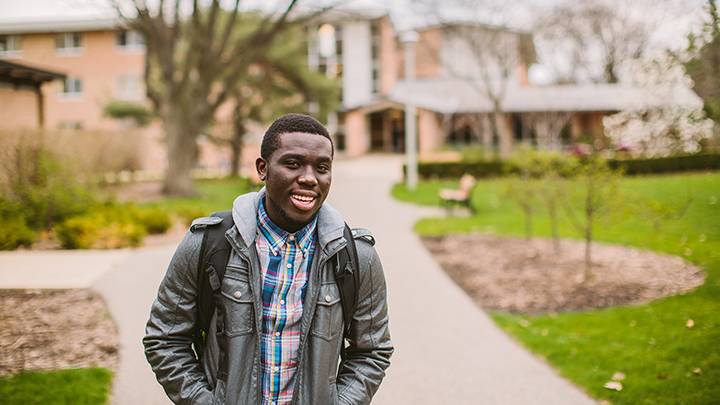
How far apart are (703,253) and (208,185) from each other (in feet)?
62.5

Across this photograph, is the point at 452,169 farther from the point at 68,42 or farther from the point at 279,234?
the point at 68,42

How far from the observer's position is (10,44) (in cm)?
3941

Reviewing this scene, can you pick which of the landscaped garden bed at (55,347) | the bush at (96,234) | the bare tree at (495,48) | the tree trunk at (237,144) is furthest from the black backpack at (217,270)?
the tree trunk at (237,144)

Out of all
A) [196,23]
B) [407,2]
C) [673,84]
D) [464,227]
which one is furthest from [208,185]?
[673,84]

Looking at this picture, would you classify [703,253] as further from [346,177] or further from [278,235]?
[346,177]

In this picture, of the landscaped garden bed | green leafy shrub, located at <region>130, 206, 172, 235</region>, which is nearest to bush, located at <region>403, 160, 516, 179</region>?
green leafy shrub, located at <region>130, 206, 172, 235</region>

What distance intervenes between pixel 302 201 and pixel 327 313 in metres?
0.44

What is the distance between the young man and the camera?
221cm

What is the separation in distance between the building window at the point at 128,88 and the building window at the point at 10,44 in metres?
7.10

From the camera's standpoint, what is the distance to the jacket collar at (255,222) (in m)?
2.24

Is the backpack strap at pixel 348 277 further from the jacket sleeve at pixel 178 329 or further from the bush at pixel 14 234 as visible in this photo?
the bush at pixel 14 234

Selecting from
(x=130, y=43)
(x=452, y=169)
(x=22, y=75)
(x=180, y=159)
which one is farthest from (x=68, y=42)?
(x=452, y=169)

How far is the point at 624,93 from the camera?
33969mm

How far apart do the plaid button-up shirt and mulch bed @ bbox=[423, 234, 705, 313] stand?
230 inches
